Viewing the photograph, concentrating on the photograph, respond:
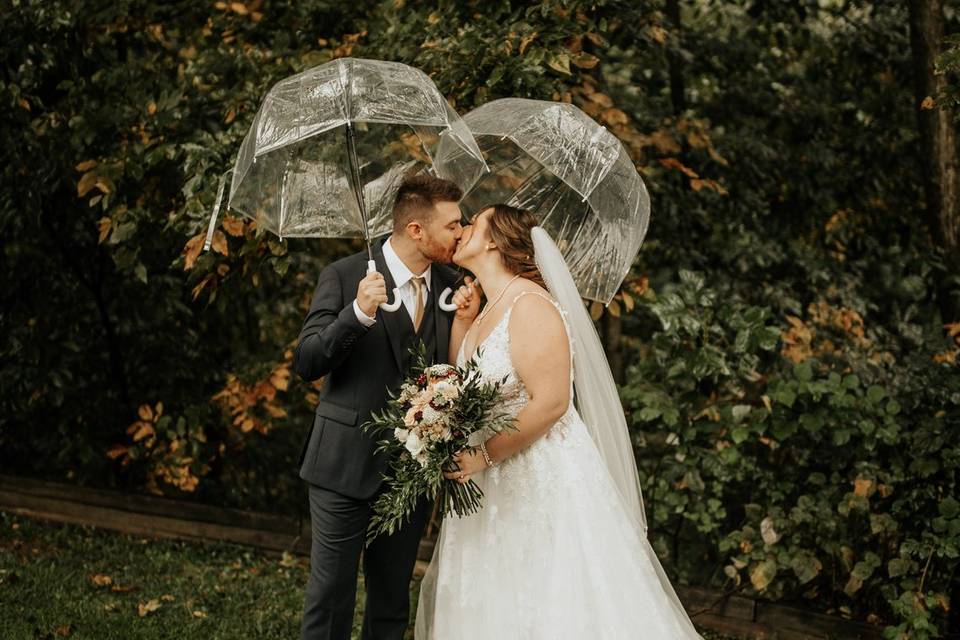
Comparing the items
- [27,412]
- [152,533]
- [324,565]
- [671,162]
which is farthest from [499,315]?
[27,412]

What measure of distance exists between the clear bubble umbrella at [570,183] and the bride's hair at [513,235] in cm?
19

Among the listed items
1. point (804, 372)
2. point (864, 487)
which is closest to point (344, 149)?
point (804, 372)

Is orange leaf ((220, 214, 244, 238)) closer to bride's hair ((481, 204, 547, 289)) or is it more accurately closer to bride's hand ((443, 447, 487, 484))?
bride's hair ((481, 204, 547, 289))

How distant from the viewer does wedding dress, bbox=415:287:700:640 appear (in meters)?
3.31

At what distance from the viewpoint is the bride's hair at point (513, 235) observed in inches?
135

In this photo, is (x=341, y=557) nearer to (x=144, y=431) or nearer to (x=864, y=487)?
(x=864, y=487)

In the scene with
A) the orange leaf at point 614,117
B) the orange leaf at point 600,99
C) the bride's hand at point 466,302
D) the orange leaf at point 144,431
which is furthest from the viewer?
the orange leaf at point 144,431

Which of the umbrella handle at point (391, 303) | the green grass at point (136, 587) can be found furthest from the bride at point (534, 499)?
the green grass at point (136, 587)

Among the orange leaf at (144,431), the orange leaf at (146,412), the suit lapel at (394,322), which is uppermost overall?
the suit lapel at (394,322)

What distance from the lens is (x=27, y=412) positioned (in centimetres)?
645

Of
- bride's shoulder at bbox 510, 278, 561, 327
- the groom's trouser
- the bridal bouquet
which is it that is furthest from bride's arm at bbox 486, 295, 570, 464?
the groom's trouser

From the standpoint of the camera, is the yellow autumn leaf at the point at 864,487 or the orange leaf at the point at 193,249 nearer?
the orange leaf at the point at 193,249

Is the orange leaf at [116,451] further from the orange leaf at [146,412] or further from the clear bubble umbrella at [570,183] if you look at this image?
the clear bubble umbrella at [570,183]

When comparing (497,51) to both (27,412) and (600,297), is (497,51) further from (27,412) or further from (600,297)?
(27,412)
